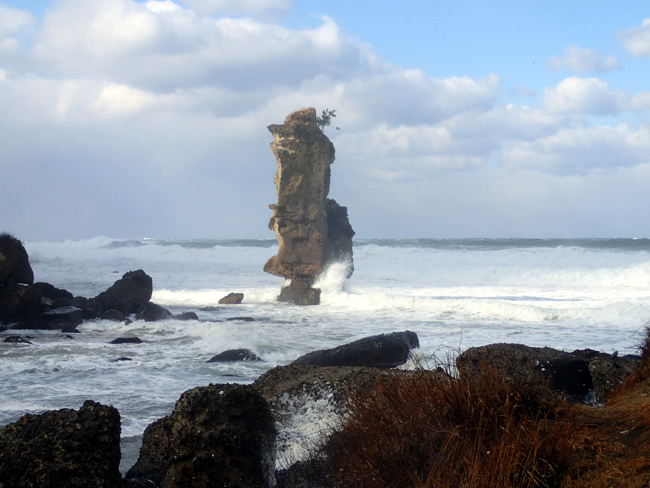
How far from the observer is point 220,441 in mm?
4156

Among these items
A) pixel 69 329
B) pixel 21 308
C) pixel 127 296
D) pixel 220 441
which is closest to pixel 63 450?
pixel 220 441

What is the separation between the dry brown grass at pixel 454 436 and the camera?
129 inches

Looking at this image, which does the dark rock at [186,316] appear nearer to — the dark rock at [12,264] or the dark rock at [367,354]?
the dark rock at [12,264]

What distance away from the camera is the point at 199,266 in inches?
1906

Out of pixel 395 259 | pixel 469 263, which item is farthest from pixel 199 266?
pixel 469 263

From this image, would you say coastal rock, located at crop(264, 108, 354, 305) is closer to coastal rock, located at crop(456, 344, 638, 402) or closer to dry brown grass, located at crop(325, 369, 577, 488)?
coastal rock, located at crop(456, 344, 638, 402)

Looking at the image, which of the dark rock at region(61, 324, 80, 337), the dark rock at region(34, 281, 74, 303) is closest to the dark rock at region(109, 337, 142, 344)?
the dark rock at region(61, 324, 80, 337)

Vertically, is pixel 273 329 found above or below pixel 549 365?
below

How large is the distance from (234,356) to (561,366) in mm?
6718

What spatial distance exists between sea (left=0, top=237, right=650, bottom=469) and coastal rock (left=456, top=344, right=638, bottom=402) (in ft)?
2.36

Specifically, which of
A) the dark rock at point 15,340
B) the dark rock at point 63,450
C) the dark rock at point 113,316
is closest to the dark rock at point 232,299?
the dark rock at point 113,316

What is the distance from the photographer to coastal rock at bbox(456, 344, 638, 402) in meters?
6.43

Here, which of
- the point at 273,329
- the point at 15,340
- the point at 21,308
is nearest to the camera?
the point at 15,340

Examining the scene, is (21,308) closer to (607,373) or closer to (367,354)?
(367,354)
